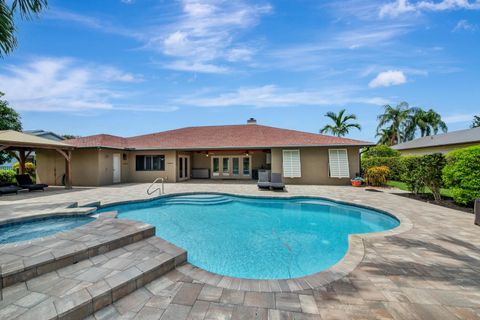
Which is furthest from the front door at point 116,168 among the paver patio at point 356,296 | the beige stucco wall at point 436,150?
the beige stucco wall at point 436,150

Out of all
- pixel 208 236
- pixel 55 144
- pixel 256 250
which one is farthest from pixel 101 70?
pixel 256 250

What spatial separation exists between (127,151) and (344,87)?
1653 centimetres

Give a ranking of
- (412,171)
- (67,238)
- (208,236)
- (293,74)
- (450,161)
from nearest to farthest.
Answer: (67,238) → (208,236) → (450,161) → (412,171) → (293,74)

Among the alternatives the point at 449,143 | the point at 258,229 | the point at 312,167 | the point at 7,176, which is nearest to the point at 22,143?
the point at 7,176

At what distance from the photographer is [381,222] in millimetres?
7254

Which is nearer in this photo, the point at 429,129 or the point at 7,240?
the point at 7,240

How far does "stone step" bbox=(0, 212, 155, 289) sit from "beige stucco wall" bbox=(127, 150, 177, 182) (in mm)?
11473

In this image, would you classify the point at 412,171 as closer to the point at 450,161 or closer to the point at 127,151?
the point at 450,161

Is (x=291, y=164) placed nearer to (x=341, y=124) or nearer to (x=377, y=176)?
(x=377, y=176)

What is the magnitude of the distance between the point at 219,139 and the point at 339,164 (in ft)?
31.4

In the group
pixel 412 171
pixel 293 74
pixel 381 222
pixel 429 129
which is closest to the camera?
pixel 381 222

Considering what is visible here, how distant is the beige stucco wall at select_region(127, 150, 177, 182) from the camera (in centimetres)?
1659

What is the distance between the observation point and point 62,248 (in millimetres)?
3723

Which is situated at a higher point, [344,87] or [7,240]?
[344,87]
